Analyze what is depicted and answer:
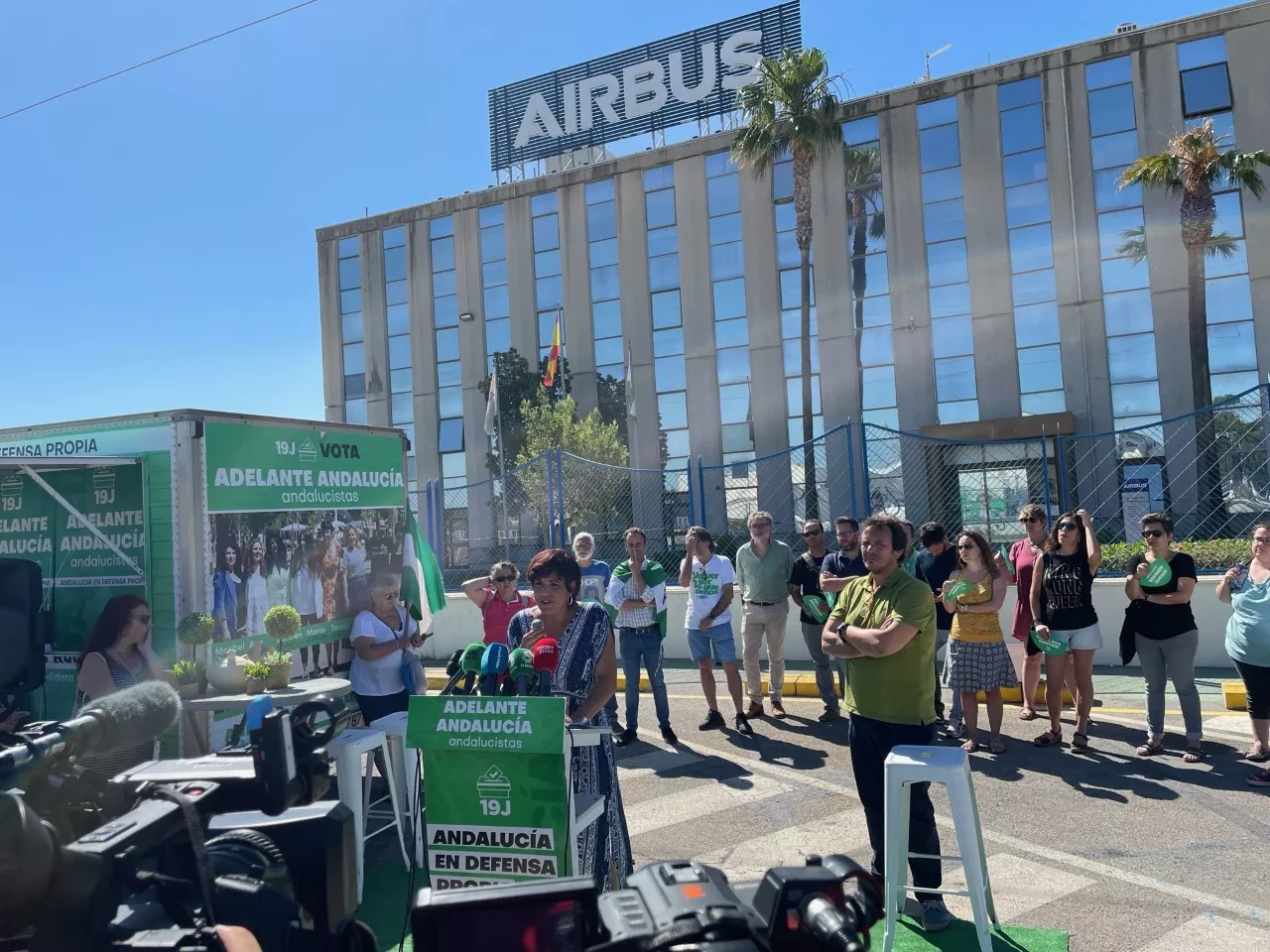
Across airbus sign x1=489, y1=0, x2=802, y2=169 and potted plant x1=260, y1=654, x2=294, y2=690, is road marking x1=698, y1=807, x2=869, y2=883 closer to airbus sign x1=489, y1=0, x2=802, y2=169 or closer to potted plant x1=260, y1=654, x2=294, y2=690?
potted plant x1=260, y1=654, x2=294, y2=690

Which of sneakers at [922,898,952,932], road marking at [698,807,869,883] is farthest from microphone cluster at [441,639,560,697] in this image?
sneakers at [922,898,952,932]

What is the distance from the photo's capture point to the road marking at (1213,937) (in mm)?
3988

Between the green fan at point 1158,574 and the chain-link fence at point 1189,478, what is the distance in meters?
4.32

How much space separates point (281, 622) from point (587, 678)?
2.88 m

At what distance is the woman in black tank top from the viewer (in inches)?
213

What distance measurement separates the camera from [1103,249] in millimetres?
24359

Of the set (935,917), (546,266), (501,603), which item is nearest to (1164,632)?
(935,917)

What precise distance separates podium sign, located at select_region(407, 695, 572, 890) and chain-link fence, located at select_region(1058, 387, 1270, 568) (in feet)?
30.5

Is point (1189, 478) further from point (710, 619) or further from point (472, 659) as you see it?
point (472, 659)

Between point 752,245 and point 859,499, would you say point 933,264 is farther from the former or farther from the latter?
point 859,499

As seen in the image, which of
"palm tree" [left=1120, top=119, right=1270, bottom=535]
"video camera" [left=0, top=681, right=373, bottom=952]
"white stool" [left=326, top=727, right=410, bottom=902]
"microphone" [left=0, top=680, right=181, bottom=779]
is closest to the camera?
"video camera" [left=0, top=681, right=373, bottom=952]

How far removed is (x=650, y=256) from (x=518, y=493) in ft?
40.0

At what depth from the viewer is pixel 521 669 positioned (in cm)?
403

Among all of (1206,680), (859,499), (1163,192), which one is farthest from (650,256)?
(1206,680)
